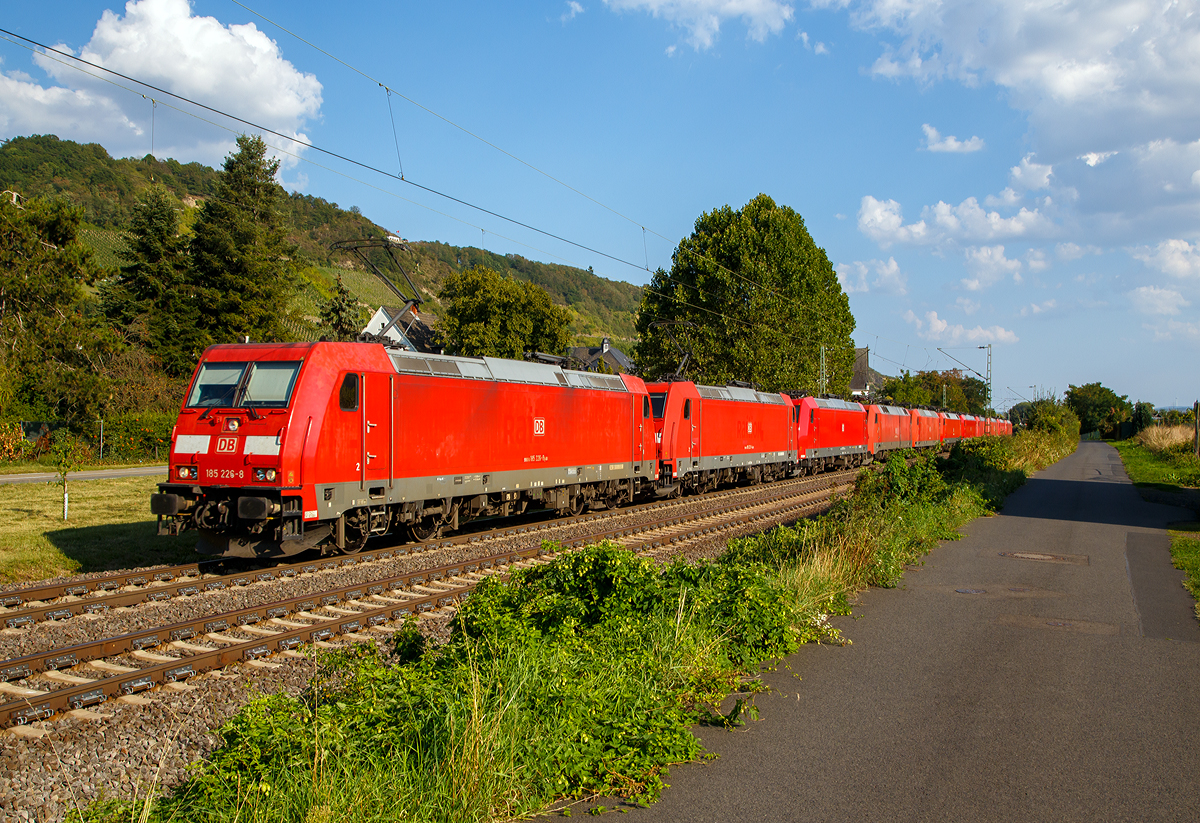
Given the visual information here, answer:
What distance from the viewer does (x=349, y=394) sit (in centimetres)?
1190

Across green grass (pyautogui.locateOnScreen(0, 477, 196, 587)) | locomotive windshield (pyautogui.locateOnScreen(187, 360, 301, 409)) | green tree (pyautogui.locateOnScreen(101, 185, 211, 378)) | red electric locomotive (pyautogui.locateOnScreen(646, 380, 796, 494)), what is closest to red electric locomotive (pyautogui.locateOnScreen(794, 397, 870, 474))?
red electric locomotive (pyautogui.locateOnScreen(646, 380, 796, 494))

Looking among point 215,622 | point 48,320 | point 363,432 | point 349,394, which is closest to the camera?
point 215,622

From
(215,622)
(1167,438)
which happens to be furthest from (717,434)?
(1167,438)

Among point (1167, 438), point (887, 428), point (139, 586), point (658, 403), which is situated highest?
point (658, 403)

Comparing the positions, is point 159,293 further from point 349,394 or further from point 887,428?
point 887,428

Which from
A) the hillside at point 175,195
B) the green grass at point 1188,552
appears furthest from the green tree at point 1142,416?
the green grass at point 1188,552

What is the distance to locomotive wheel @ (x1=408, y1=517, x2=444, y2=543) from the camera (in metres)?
14.4

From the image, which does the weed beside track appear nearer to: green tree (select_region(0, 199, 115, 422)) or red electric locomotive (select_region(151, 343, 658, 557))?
red electric locomotive (select_region(151, 343, 658, 557))

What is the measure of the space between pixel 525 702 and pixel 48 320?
3762cm

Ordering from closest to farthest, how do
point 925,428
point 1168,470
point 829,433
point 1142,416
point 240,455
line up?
point 240,455, point 1168,470, point 829,433, point 925,428, point 1142,416

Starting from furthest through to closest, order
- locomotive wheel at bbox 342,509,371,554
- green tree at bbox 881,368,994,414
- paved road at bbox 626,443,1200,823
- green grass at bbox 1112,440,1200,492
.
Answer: green tree at bbox 881,368,994,414 < green grass at bbox 1112,440,1200,492 < locomotive wheel at bbox 342,509,371,554 < paved road at bbox 626,443,1200,823

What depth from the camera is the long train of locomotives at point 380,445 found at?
11.2m

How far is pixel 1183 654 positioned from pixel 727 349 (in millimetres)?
39199

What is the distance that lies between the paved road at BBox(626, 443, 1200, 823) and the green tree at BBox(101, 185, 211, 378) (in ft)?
145
